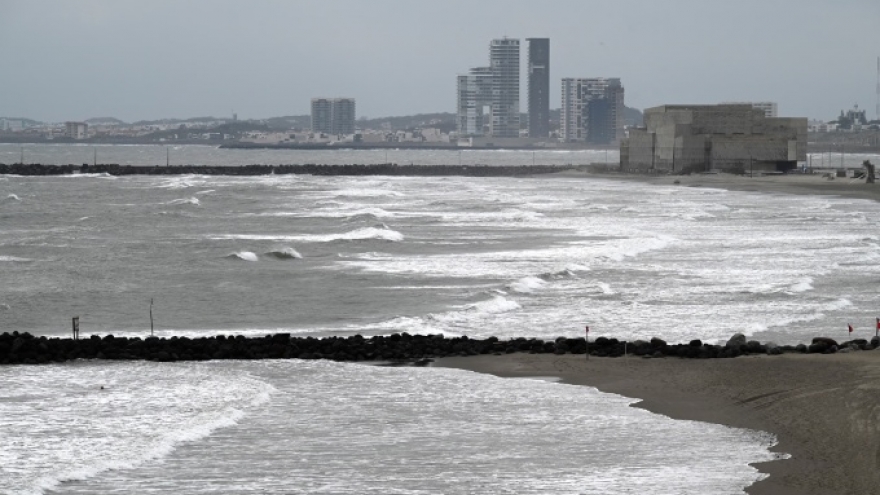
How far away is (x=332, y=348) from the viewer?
78.0 ft

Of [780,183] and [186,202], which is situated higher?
[780,183]

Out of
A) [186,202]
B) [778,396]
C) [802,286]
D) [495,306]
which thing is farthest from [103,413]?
[186,202]

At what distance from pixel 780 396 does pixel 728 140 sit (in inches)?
3903

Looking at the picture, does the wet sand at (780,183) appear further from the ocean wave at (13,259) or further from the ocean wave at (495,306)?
the ocean wave at (495,306)

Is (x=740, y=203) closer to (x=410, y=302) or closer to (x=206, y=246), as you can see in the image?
(x=206, y=246)

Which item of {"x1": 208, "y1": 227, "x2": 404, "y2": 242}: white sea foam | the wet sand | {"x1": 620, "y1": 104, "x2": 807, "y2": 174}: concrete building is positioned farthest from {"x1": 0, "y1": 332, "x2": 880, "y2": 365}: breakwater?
{"x1": 620, "y1": 104, "x2": 807, "y2": 174}: concrete building

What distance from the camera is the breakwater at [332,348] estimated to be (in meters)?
22.9

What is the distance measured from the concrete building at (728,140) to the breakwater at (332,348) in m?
92.5

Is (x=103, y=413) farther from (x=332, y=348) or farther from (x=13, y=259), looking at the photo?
(x=13, y=259)

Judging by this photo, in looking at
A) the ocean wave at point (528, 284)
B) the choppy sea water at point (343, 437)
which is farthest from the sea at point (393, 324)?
the ocean wave at point (528, 284)

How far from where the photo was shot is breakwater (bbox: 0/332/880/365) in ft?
75.1

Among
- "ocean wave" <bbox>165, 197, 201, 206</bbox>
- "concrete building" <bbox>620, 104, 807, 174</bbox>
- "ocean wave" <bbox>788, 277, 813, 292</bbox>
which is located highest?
"concrete building" <bbox>620, 104, 807, 174</bbox>

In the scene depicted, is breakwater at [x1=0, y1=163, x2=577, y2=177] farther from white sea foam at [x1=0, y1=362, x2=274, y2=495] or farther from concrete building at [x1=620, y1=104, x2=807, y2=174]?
white sea foam at [x1=0, y1=362, x2=274, y2=495]

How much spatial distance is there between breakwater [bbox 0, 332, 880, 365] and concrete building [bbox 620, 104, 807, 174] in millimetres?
92471
